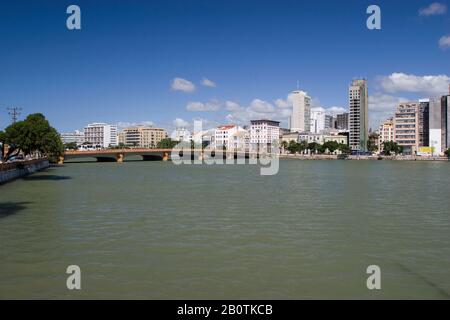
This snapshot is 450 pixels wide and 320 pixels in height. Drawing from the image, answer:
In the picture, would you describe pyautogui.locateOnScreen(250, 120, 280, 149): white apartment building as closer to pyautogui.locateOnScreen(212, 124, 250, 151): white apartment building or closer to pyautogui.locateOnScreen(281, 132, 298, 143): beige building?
pyautogui.locateOnScreen(212, 124, 250, 151): white apartment building

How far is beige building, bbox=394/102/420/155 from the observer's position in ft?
461

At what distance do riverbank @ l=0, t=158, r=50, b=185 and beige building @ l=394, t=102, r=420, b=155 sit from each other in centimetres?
11126

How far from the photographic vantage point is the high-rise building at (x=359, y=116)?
170 metres

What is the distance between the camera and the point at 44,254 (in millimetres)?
13297

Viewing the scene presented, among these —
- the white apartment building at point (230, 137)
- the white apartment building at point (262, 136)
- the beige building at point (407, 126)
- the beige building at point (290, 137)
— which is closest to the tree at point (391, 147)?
the beige building at point (407, 126)

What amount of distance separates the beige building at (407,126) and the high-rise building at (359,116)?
23.7 metres

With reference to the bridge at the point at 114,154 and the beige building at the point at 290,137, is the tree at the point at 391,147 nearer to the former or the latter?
the beige building at the point at 290,137

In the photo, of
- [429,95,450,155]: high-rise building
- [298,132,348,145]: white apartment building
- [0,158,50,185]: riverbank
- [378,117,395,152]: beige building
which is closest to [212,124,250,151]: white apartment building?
[298,132,348,145]: white apartment building

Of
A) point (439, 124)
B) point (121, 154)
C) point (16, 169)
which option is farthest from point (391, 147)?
point (16, 169)

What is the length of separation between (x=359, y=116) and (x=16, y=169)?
470ft

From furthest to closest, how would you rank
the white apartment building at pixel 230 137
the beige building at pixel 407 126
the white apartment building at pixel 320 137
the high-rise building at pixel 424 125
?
the white apartment building at pixel 230 137 < the white apartment building at pixel 320 137 < the high-rise building at pixel 424 125 < the beige building at pixel 407 126
